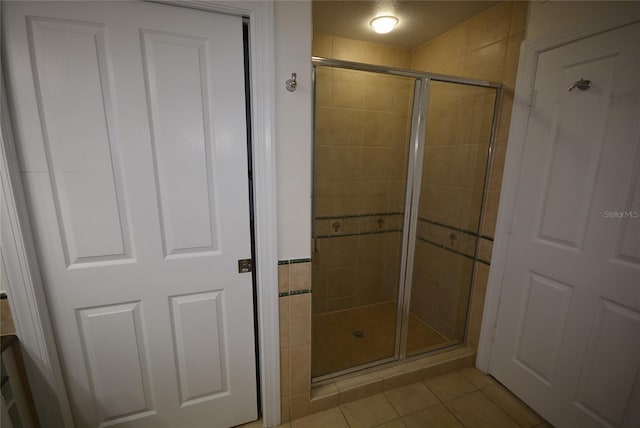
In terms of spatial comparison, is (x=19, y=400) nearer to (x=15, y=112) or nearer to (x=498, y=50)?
(x=15, y=112)

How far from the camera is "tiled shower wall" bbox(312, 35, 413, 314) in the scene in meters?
1.96

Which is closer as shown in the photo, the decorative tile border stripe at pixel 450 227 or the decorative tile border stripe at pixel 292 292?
the decorative tile border stripe at pixel 292 292

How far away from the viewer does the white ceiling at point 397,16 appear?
1570 millimetres

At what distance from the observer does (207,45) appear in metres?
1.01

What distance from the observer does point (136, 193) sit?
103cm

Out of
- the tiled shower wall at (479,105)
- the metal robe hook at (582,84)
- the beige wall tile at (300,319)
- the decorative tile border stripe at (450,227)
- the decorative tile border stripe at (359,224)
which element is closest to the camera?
the metal robe hook at (582,84)

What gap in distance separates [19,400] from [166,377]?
1.62 feet

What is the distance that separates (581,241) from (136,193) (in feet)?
6.53

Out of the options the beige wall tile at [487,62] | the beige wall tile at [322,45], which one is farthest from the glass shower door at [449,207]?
the beige wall tile at [322,45]

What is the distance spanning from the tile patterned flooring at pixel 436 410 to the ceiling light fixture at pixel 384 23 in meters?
2.36

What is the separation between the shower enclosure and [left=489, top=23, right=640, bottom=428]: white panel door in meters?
0.32

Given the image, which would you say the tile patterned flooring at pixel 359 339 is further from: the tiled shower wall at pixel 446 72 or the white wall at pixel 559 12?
the white wall at pixel 559 12

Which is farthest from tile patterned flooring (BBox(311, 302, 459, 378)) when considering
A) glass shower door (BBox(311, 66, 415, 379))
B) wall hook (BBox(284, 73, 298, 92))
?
wall hook (BBox(284, 73, 298, 92))

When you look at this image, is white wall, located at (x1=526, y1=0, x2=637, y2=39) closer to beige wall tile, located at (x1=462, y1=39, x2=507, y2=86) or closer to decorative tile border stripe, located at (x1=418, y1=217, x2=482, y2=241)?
beige wall tile, located at (x1=462, y1=39, x2=507, y2=86)
